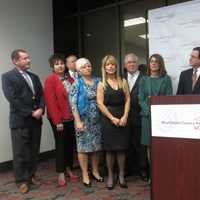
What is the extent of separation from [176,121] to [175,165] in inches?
12.4

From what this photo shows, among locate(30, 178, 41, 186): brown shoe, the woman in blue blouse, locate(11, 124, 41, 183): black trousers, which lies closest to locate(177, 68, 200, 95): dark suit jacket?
the woman in blue blouse

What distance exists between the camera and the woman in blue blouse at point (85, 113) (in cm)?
374

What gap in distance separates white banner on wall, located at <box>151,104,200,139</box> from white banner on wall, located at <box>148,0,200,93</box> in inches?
80.6

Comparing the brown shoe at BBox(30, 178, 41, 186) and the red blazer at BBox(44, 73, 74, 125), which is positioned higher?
the red blazer at BBox(44, 73, 74, 125)

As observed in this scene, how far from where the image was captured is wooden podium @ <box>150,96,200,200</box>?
2.20 metres

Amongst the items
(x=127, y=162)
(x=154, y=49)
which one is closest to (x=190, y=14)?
(x=154, y=49)

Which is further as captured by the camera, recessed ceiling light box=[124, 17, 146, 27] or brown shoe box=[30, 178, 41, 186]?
recessed ceiling light box=[124, 17, 146, 27]

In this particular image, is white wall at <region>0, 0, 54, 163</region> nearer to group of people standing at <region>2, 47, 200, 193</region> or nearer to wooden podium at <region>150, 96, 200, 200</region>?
group of people standing at <region>2, 47, 200, 193</region>

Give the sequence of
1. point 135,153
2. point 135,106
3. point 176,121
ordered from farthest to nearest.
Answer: point 135,153 < point 135,106 < point 176,121

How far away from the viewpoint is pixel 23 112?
3.69 meters

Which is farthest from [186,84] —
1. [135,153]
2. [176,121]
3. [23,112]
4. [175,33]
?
[23,112]

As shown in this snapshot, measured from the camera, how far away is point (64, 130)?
3992 millimetres

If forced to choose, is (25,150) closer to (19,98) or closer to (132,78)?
(19,98)

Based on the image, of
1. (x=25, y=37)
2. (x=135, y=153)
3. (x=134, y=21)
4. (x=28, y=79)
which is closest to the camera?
(x=28, y=79)
